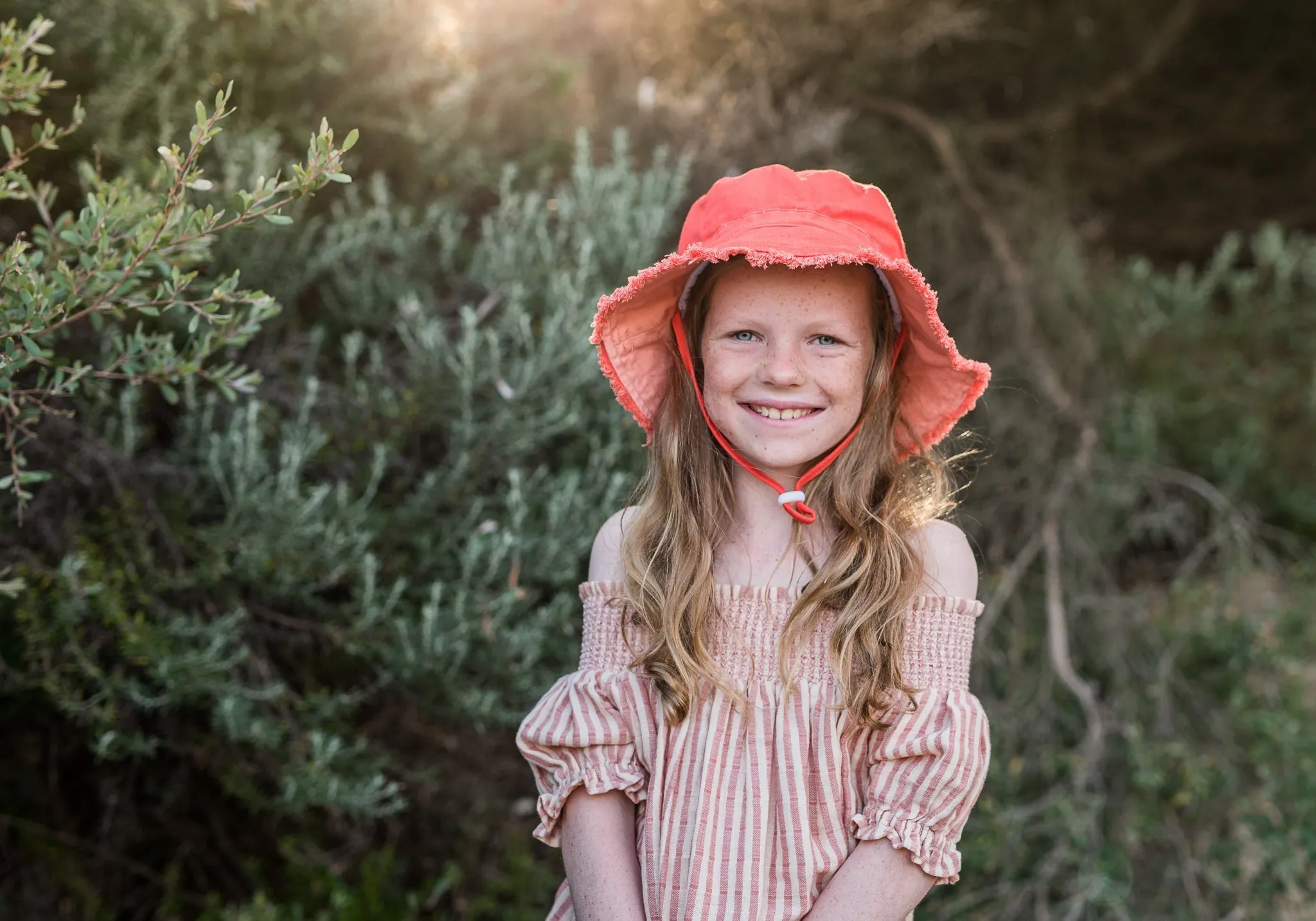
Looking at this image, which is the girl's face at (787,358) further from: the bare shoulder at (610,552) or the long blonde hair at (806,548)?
the bare shoulder at (610,552)

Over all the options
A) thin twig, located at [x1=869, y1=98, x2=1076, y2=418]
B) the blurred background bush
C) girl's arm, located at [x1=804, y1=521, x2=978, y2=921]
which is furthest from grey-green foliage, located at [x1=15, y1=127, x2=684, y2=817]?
thin twig, located at [x1=869, y1=98, x2=1076, y2=418]

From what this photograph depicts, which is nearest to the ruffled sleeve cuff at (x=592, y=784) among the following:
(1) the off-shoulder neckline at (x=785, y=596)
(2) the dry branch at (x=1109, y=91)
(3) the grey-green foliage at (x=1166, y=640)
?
(1) the off-shoulder neckline at (x=785, y=596)

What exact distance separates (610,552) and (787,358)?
46 cm

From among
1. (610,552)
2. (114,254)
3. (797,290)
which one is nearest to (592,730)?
(610,552)

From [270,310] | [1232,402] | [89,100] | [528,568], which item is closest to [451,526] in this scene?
[528,568]

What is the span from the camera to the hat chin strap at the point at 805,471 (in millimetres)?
1853

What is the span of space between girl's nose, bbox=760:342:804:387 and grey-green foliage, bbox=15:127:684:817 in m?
0.91

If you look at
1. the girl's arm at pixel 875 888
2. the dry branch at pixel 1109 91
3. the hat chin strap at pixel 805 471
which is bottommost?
the girl's arm at pixel 875 888

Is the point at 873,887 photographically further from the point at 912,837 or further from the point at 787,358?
the point at 787,358

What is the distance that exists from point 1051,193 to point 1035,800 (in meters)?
2.88

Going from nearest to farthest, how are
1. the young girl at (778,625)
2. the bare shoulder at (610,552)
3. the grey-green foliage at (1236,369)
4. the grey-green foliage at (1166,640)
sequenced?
the young girl at (778,625) < the bare shoulder at (610,552) < the grey-green foliage at (1166,640) < the grey-green foliage at (1236,369)

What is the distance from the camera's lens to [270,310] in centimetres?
184

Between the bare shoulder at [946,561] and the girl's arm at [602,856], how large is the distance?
23.3 inches

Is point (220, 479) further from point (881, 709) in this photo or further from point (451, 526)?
point (881, 709)
